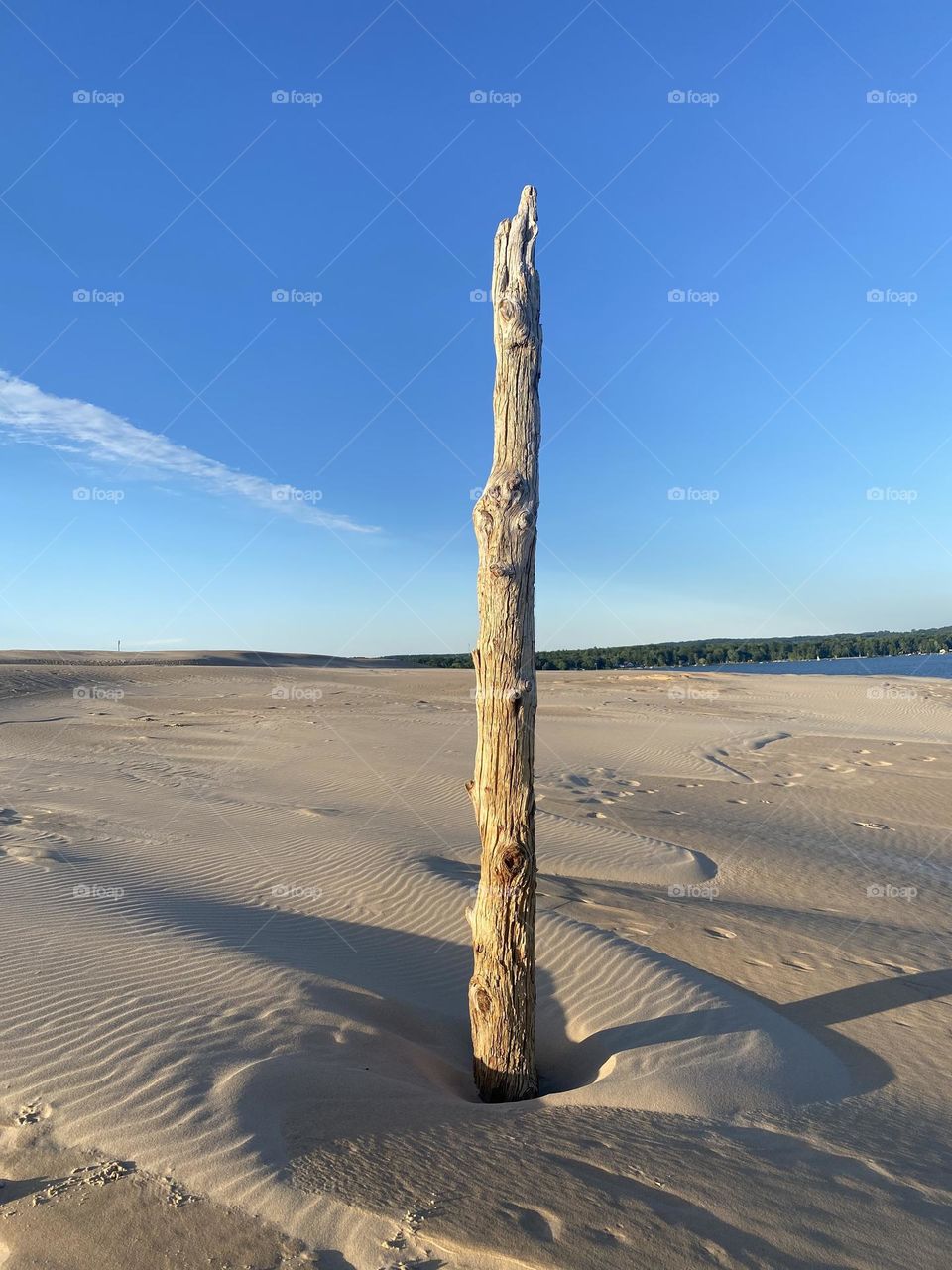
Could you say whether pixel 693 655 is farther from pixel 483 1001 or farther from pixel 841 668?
pixel 483 1001

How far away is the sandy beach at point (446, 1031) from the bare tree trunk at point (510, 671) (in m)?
0.52

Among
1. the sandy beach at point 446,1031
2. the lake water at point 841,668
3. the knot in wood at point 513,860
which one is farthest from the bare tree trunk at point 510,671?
the lake water at point 841,668

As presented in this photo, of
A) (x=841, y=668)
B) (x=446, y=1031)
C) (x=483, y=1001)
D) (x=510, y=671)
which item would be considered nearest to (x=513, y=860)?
(x=483, y=1001)

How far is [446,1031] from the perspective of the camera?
6219mm

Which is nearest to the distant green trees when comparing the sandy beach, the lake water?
the lake water

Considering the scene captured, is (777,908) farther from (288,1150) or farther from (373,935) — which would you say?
(288,1150)

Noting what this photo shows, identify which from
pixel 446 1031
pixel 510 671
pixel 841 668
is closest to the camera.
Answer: pixel 510 671

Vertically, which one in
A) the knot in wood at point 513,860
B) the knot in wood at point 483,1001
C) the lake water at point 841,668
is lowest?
the knot in wood at point 483,1001

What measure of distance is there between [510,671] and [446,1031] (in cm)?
298

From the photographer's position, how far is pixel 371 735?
23172mm

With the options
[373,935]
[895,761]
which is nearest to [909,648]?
[895,761]

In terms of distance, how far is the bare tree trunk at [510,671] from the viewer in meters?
5.00

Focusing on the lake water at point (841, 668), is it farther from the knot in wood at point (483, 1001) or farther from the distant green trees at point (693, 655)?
the knot in wood at point (483, 1001)

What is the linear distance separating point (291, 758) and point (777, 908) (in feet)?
40.3
